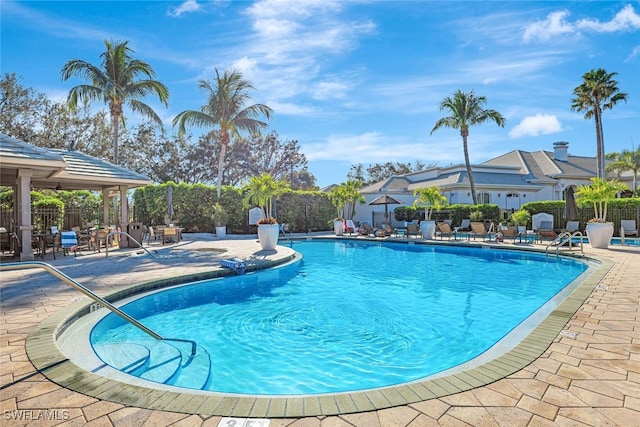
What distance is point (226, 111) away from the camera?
72.8 ft

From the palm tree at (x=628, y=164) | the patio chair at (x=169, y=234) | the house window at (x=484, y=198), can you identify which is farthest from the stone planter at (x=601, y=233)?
the palm tree at (x=628, y=164)

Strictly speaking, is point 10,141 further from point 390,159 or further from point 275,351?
point 390,159

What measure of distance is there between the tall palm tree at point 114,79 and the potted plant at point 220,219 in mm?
5765

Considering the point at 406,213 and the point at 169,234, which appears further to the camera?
the point at 406,213

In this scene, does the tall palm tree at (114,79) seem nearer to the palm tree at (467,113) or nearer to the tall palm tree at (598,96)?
the palm tree at (467,113)

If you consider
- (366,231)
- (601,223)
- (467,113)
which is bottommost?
(366,231)

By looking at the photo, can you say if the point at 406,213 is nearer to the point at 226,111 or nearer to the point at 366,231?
the point at 366,231

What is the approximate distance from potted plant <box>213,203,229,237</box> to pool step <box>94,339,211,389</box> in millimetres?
15518

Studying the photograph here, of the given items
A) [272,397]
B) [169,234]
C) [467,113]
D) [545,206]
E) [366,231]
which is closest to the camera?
[272,397]

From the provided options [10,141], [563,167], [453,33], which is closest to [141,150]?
[10,141]

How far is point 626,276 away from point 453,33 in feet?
27.9

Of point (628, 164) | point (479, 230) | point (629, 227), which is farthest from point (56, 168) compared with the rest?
point (628, 164)

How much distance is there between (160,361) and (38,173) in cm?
1027

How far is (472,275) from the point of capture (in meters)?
9.82
